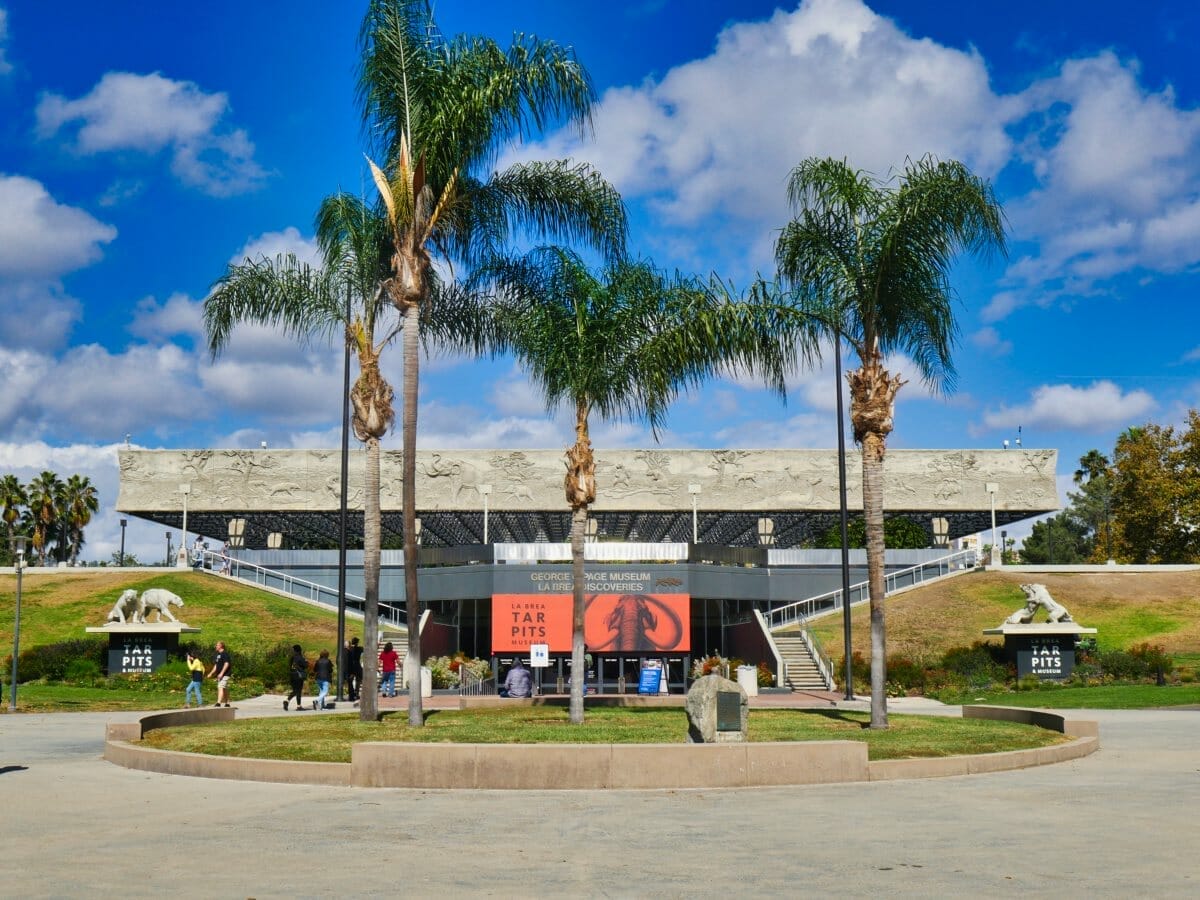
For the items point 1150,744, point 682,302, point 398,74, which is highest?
point 398,74

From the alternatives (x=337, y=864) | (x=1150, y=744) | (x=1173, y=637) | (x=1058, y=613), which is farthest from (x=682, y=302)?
(x=1173, y=637)

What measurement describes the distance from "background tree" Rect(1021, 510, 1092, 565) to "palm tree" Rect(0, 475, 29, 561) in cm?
8142

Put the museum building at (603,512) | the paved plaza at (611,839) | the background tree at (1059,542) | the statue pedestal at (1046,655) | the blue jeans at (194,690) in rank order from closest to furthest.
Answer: the paved plaza at (611,839)
the blue jeans at (194,690)
the statue pedestal at (1046,655)
the museum building at (603,512)
the background tree at (1059,542)

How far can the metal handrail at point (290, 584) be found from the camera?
1964 inches

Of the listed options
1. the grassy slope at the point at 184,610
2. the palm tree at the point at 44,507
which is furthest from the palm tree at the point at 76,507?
the grassy slope at the point at 184,610

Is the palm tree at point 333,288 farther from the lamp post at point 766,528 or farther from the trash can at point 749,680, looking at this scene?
the lamp post at point 766,528

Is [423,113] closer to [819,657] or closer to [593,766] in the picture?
[593,766]

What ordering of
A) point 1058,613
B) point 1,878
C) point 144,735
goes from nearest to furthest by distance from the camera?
1. point 1,878
2. point 144,735
3. point 1058,613

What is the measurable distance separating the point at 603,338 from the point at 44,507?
6873 centimetres

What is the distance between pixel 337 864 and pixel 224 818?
2.93 metres

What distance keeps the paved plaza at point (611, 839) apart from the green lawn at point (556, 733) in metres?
1.59

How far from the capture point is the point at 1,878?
7840mm

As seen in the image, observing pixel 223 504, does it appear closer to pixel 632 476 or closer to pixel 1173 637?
pixel 632 476

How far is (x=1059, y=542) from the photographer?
355ft
